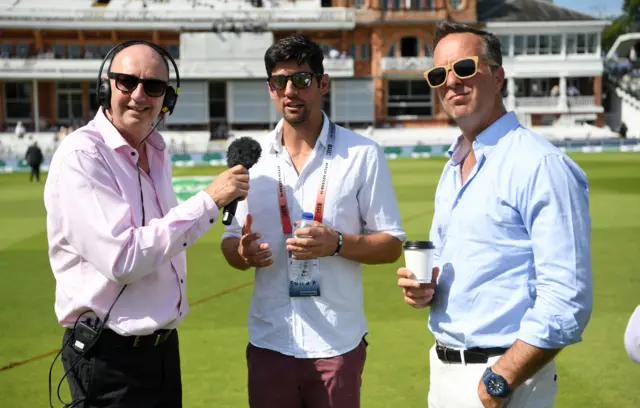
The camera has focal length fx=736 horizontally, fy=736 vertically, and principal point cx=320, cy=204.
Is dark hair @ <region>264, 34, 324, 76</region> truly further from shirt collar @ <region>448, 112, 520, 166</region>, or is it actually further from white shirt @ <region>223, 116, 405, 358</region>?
shirt collar @ <region>448, 112, 520, 166</region>

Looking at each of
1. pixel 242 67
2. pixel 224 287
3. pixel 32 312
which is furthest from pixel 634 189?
pixel 242 67

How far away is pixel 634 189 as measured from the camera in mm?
21750

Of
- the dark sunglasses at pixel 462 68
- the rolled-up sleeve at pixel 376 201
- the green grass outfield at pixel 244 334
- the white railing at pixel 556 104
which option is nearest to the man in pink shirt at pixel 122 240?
the rolled-up sleeve at pixel 376 201

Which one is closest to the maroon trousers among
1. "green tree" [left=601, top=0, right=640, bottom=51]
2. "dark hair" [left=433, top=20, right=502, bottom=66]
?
"dark hair" [left=433, top=20, right=502, bottom=66]

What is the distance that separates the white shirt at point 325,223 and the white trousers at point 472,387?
72 centimetres

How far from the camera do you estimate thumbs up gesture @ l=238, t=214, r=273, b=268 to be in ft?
12.5

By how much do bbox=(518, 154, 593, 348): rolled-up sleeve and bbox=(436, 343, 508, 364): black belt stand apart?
0.25m

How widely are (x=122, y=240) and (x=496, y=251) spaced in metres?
1.62

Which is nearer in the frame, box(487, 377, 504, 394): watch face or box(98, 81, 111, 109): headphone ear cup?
box(487, 377, 504, 394): watch face

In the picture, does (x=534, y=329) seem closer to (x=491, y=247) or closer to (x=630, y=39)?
(x=491, y=247)

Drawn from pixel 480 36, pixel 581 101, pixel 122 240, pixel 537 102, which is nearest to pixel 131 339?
pixel 122 240

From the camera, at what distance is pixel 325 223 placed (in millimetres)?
3990

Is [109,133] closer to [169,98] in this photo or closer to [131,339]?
[169,98]

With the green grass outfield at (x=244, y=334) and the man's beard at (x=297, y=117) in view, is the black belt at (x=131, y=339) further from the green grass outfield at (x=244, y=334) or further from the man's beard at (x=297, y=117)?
the green grass outfield at (x=244, y=334)
